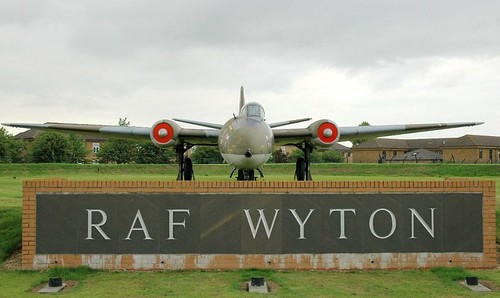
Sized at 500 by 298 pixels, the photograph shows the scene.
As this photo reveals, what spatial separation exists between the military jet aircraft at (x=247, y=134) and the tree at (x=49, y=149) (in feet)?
165

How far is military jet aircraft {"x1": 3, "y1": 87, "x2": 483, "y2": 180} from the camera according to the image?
1410cm

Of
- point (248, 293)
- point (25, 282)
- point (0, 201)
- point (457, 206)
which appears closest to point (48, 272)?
point (25, 282)

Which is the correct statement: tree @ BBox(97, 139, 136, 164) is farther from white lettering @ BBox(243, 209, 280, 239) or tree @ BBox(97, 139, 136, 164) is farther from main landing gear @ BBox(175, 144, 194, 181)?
white lettering @ BBox(243, 209, 280, 239)

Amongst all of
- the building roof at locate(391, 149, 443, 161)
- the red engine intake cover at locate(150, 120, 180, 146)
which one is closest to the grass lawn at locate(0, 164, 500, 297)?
the red engine intake cover at locate(150, 120, 180, 146)

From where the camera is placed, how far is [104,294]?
288 inches

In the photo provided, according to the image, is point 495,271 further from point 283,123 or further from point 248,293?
point 283,123

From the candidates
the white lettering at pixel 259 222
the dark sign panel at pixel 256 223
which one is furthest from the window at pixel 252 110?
the white lettering at pixel 259 222

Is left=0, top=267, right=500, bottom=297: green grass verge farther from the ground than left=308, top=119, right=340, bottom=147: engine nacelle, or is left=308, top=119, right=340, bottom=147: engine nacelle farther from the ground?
left=308, top=119, right=340, bottom=147: engine nacelle

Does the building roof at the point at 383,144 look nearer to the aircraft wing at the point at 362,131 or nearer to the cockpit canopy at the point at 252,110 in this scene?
the aircraft wing at the point at 362,131

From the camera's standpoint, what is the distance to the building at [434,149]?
77438 mm

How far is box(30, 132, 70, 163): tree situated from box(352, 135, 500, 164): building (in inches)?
2115

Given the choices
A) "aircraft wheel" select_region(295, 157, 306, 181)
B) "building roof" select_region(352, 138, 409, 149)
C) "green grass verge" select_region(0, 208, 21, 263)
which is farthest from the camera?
"building roof" select_region(352, 138, 409, 149)

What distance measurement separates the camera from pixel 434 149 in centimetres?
9512

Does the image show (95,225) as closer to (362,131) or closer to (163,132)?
(163,132)
